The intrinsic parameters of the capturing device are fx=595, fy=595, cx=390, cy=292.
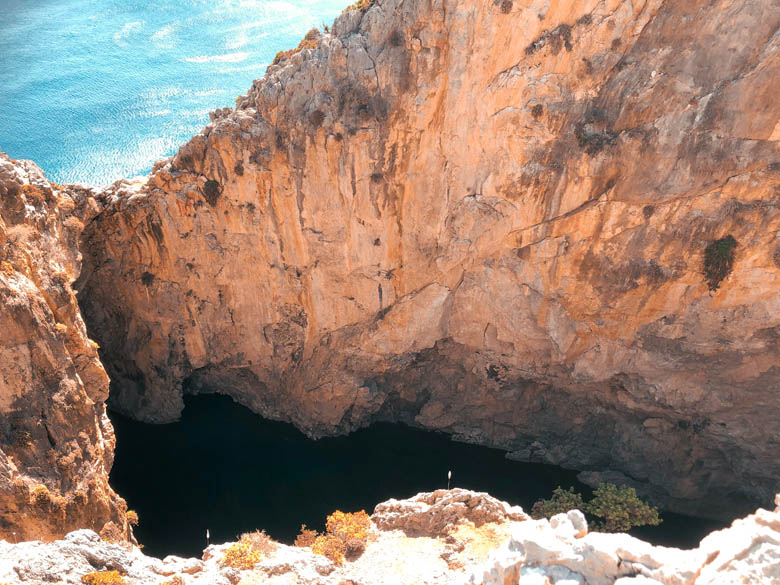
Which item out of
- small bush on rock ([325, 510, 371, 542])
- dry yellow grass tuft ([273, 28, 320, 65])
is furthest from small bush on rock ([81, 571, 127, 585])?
dry yellow grass tuft ([273, 28, 320, 65])

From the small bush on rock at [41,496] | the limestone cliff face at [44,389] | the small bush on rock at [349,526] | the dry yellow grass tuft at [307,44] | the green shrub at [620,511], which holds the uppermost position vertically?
the dry yellow grass tuft at [307,44]

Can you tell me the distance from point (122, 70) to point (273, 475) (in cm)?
3641

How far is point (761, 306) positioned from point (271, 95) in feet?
72.5

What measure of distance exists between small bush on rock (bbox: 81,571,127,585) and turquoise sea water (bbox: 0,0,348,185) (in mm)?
32526

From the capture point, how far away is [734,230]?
23359mm

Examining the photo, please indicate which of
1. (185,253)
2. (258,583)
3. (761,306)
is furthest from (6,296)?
(761,306)

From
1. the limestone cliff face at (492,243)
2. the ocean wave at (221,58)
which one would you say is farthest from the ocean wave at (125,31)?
the limestone cliff face at (492,243)

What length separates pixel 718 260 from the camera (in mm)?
23750

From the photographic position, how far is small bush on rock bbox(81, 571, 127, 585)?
1231 centimetres

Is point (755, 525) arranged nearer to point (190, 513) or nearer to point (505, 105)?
point (505, 105)

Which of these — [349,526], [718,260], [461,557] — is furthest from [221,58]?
[461,557]

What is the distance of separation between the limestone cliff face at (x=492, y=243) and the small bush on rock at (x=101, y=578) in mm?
17263

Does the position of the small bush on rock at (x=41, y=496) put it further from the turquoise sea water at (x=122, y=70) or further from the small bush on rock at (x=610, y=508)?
the turquoise sea water at (x=122, y=70)

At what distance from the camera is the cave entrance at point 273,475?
27.0 meters
